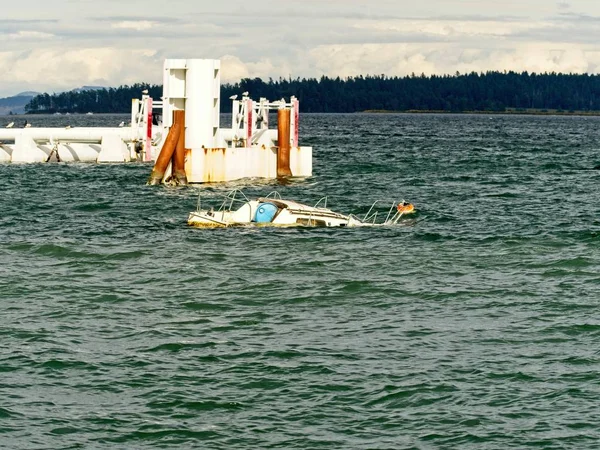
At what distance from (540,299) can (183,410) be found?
880cm

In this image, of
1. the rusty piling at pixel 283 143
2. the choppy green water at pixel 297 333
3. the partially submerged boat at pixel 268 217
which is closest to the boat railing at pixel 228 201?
the partially submerged boat at pixel 268 217

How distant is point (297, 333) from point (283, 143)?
25260 mm

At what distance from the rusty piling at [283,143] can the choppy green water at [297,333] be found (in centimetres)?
965

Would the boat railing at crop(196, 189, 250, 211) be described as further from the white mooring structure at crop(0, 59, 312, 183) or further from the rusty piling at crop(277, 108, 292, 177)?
the rusty piling at crop(277, 108, 292, 177)

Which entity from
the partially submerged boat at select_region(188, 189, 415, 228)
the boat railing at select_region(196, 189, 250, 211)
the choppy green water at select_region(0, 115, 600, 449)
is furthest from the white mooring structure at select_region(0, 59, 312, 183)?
the partially submerged boat at select_region(188, 189, 415, 228)

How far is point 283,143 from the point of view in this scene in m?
43.0

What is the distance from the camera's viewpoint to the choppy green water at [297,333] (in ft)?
45.8

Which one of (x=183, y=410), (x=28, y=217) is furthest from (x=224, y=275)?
(x=28, y=217)

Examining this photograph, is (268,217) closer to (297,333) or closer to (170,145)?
(170,145)

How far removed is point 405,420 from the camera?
14109mm

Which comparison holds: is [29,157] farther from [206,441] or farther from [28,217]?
[206,441]

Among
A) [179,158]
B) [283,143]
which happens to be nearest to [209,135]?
[179,158]

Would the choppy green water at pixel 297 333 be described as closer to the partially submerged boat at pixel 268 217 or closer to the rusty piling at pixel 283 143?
the partially submerged boat at pixel 268 217

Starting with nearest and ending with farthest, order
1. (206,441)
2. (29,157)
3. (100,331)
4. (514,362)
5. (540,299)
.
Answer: (206,441)
(514,362)
(100,331)
(540,299)
(29,157)
